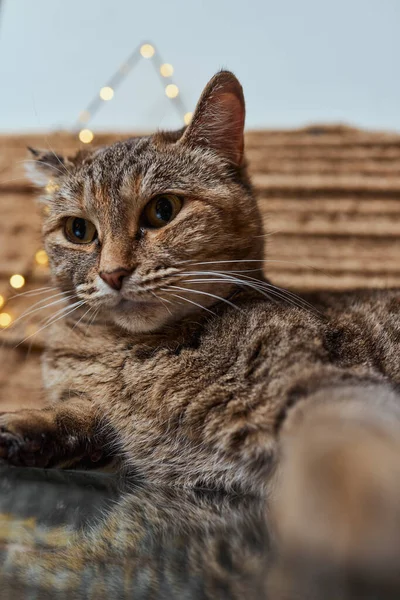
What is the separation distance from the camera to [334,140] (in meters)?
1.97

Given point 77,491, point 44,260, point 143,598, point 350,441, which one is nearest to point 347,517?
point 350,441

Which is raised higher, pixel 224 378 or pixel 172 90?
pixel 172 90

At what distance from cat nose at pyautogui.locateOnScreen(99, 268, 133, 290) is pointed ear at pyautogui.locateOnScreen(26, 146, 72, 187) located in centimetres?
37

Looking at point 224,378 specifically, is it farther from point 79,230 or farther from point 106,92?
point 106,92

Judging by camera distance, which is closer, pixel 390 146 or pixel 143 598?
pixel 143 598

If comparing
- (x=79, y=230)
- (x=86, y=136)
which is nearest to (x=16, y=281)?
(x=86, y=136)

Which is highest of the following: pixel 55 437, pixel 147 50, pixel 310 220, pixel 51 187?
pixel 147 50

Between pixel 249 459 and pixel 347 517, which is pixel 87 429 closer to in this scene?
pixel 249 459

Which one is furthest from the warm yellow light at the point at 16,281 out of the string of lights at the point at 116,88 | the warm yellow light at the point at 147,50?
the warm yellow light at the point at 147,50

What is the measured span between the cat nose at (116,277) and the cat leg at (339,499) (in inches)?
15.2

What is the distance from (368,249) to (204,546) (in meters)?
1.37

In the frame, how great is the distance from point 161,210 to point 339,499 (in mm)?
637

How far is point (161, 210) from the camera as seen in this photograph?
1097mm

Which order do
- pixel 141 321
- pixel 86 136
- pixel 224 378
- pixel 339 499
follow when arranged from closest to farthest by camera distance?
pixel 339 499 → pixel 224 378 → pixel 141 321 → pixel 86 136
